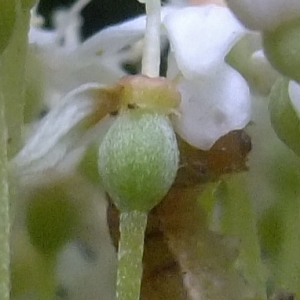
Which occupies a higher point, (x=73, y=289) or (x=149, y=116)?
(x=149, y=116)

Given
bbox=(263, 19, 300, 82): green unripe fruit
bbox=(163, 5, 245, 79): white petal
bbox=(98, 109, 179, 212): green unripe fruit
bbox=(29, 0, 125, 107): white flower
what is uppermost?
bbox=(263, 19, 300, 82): green unripe fruit

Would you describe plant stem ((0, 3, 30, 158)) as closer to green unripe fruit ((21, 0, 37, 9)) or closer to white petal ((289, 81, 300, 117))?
green unripe fruit ((21, 0, 37, 9))

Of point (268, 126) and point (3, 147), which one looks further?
point (268, 126)

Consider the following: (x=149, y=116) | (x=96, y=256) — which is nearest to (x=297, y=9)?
(x=149, y=116)

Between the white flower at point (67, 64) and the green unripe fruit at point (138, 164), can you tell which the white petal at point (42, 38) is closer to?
the white flower at point (67, 64)

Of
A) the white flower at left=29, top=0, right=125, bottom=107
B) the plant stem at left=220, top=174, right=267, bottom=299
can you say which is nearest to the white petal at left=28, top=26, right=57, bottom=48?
the white flower at left=29, top=0, right=125, bottom=107

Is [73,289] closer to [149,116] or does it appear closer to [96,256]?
[96,256]
